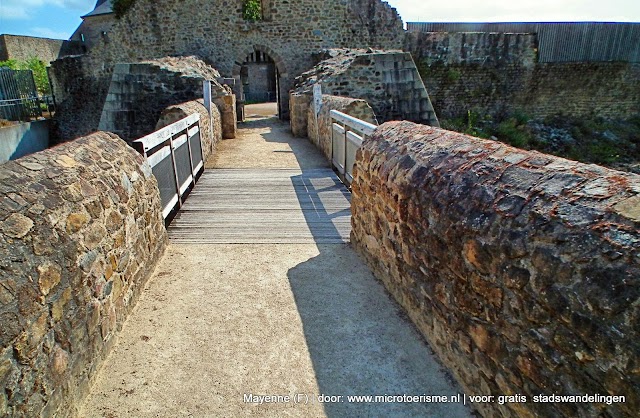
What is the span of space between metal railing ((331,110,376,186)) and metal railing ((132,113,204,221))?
227 cm

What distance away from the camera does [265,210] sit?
5.20 meters

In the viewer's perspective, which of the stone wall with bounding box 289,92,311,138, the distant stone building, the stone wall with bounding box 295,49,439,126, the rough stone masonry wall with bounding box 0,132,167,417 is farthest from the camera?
the distant stone building

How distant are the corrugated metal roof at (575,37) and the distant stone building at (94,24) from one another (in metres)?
27.6

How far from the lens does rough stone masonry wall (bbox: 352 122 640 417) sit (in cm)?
126

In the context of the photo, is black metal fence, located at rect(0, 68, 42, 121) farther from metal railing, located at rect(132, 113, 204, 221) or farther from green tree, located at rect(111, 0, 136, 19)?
metal railing, located at rect(132, 113, 204, 221)

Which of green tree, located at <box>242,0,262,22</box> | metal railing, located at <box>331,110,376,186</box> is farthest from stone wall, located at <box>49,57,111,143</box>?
metal railing, located at <box>331,110,376,186</box>

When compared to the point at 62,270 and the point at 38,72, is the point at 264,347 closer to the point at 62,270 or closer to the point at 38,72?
the point at 62,270

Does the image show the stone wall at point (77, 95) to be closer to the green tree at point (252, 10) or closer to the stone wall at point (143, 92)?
the green tree at point (252, 10)

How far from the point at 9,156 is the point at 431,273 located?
646 inches

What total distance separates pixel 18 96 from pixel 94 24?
2107 centimetres

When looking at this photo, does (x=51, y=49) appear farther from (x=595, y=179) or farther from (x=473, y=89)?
(x=595, y=179)

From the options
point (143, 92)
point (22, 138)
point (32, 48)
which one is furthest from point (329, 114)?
point (32, 48)

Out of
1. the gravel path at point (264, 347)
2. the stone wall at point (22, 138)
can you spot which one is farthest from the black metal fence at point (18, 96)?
the gravel path at point (264, 347)

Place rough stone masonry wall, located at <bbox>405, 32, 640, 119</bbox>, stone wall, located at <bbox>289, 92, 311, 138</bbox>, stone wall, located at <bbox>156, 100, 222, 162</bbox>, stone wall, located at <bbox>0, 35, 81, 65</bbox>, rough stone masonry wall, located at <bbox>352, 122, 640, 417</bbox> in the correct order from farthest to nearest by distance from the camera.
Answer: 1. stone wall, located at <bbox>0, 35, 81, 65</bbox>
2. rough stone masonry wall, located at <bbox>405, 32, 640, 119</bbox>
3. stone wall, located at <bbox>289, 92, 311, 138</bbox>
4. stone wall, located at <bbox>156, 100, 222, 162</bbox>
5. rough stone masonry wall, located at <bbox>352, 122, 640, 417</bbox>
